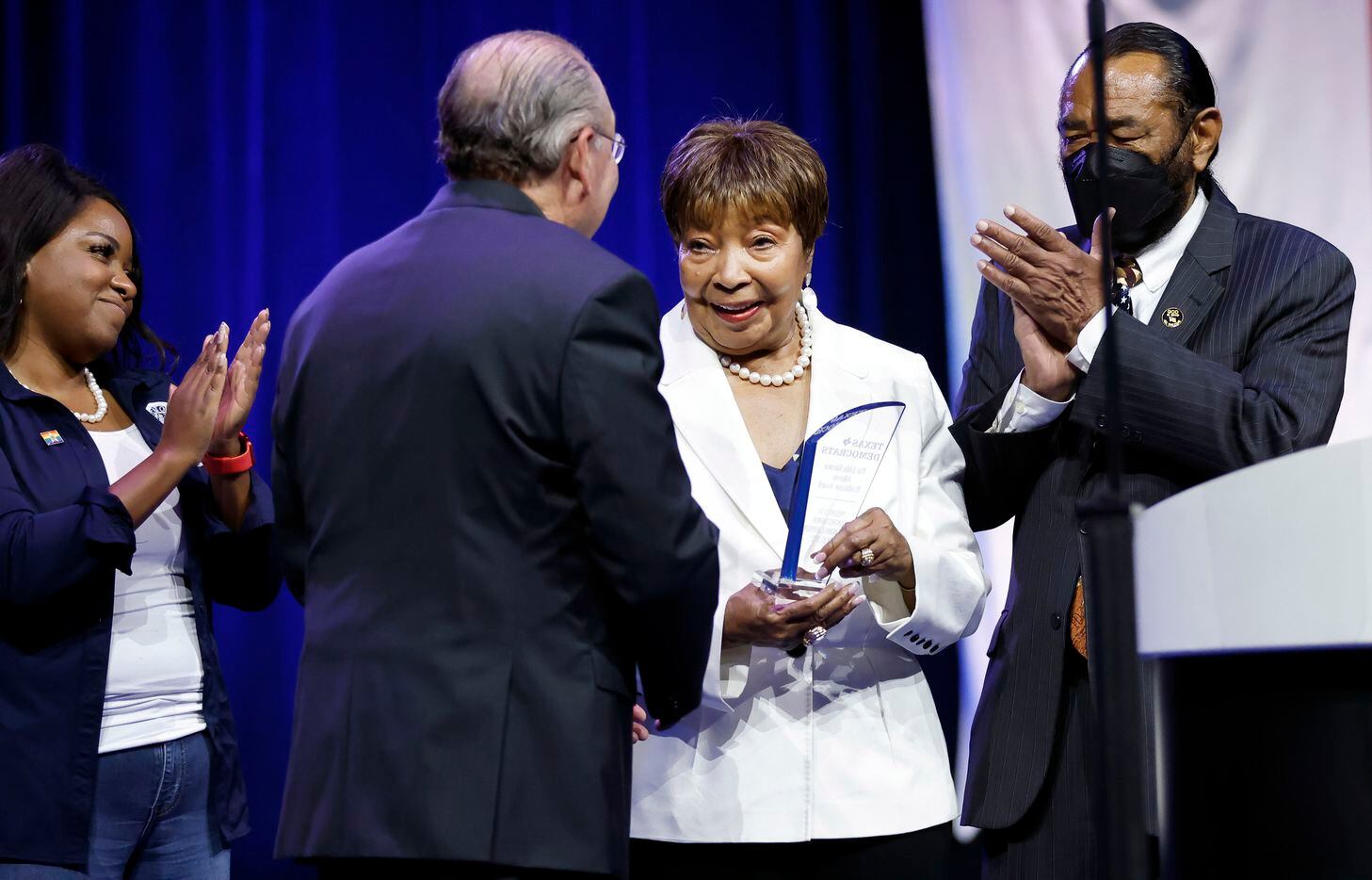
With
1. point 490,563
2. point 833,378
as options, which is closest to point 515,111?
point 490,563

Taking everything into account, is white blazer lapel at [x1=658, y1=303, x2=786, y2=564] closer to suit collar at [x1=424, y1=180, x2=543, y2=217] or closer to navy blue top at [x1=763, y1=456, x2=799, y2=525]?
navy blue top at [x1=763, y1=456, x2=799, y2=525]

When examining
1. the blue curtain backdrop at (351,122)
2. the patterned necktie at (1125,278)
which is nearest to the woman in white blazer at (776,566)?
the patterned necktie at (1125,278)

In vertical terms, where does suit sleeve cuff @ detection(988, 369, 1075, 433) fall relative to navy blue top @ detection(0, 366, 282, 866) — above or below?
above

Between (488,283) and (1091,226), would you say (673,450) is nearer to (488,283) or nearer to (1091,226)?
(488,283)

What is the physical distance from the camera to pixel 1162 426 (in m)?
2.14

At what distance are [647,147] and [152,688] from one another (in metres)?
A: 2.13

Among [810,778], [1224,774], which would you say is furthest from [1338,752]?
[810,778]

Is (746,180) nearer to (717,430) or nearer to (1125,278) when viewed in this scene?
(717,430)

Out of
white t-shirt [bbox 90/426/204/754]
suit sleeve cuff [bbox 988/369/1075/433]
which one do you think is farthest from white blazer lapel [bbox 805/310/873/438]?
white t-shirt [bbox 90/426/204/754]

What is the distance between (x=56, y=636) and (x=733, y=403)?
1.17 meters

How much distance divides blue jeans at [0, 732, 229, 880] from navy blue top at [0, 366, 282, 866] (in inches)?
1.1

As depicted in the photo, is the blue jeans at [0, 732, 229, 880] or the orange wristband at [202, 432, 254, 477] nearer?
the blue jeans at [0, 732, 229, 880]

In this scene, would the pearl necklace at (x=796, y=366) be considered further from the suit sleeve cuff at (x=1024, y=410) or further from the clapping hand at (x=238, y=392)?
the clapping hand at (x=238, y=392)

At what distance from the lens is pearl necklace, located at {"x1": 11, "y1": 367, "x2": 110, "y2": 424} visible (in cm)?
260
